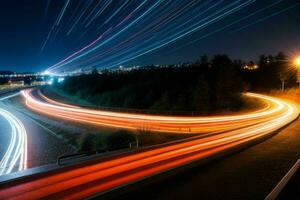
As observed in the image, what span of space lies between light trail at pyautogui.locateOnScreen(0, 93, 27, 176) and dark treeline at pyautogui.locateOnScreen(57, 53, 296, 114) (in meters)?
18.9

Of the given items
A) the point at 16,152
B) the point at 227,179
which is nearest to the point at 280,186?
the point at 227,179

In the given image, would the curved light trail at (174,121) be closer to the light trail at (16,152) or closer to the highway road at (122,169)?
the highway road at (122,169)

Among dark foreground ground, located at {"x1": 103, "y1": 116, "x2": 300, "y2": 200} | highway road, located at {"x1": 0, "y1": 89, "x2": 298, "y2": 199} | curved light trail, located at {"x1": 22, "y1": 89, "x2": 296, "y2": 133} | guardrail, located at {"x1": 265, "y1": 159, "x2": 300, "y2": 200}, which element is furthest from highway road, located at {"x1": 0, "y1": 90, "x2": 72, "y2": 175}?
guardrail, located at {"x1": 265, "y1": 159, "x2": 300, "y2": 200}

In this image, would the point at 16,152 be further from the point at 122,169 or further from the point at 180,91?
the point at 180,91

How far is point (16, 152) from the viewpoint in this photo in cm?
2922

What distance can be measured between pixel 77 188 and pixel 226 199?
12.5ft

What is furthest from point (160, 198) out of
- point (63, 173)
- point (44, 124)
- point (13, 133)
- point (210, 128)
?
point (44, 124)

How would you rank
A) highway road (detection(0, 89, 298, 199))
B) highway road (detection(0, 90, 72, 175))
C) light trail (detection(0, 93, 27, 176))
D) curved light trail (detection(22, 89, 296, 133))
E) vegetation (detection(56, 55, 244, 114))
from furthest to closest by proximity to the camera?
vegetation (detection(56, 55, 244, 114))
curved light trail (detection(22, 89, 296, 133))
highway road (detection(0, 90, 72, 175))
light trail (detection(0, 93, 27, 176))
highway road (detection(0, 89, 298, 199))

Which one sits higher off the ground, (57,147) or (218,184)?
(218,184)

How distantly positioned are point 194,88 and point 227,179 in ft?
175

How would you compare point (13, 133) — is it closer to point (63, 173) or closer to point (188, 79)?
point (63, 173)

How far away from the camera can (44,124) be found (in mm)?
44781

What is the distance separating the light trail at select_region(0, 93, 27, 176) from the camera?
79.4 ft

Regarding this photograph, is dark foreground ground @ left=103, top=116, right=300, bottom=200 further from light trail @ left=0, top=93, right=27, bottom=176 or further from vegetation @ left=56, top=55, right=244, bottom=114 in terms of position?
vegetation @ left=56, top=55, right=244, bottom=114
